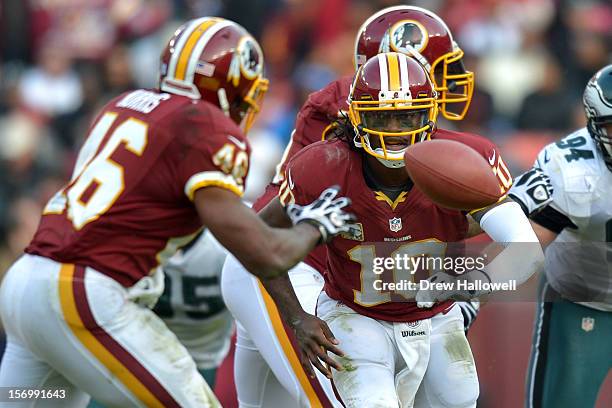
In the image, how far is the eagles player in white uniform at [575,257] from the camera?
5301 millimetres

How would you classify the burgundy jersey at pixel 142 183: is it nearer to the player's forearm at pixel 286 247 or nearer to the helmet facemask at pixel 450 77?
the player's forearm at pixel 286 247

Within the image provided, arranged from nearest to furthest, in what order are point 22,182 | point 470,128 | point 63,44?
point 470,128, point 22,182, point 63,44

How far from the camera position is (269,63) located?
10945 mm

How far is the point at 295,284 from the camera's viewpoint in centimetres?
538

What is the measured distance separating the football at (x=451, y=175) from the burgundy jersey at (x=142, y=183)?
632 mm

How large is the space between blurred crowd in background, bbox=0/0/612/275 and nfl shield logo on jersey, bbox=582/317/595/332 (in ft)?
11.7

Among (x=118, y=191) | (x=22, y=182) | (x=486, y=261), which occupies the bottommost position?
A: (x=22, y=182)

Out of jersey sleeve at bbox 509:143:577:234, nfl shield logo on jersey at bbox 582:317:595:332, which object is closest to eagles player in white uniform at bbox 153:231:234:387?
jersey sleeve at bbox 509:143:577:234

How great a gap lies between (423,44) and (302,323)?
5.06 feet

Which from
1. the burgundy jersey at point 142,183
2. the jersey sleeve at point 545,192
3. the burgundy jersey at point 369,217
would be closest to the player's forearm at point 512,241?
the burgundy jersey at point 369,217

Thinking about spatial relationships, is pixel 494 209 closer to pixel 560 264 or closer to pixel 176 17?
pixel 560 264

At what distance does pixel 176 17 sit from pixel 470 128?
3.30 m

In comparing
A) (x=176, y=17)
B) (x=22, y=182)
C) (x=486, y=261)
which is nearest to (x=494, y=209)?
(x=486, y=261)

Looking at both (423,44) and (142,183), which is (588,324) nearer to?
(423,44)
